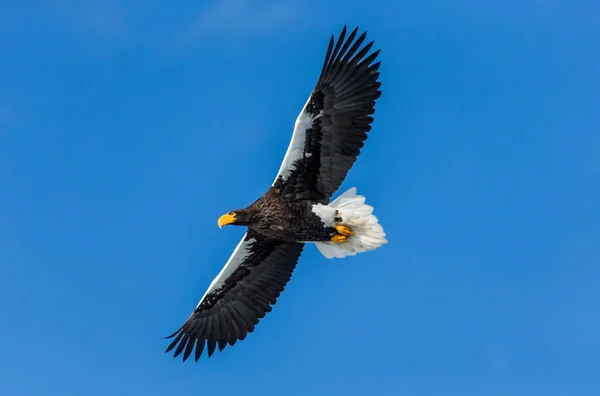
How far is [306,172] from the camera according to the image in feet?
48.5

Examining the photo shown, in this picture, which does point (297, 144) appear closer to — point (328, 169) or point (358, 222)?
point (328, 169)

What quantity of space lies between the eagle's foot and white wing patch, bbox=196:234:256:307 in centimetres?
149

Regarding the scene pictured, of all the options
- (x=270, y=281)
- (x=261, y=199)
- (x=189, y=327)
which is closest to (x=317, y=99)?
(x=261, y=199)

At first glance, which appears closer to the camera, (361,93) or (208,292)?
(361,93)

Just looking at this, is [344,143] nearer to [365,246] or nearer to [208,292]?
[365,246]

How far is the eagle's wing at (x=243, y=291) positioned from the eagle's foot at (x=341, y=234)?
3.76ft

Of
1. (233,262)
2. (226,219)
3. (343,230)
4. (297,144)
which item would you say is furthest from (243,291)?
(297,144)

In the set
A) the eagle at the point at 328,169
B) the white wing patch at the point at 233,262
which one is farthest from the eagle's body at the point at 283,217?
the white wing patch at the point at 233,262

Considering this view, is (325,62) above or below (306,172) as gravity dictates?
above

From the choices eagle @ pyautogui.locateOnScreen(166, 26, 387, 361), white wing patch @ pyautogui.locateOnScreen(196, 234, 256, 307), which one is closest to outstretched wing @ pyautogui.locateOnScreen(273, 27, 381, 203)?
eagle @ pyautogui.locateOnScreen(166, 26, 387, 361)

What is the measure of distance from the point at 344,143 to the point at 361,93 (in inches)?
30.5

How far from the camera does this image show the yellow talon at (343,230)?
48.6 feet

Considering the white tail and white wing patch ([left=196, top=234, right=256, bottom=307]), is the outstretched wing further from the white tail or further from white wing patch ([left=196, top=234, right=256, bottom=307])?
white wing patch ([left=196, top=234, right=256, bottom=307])

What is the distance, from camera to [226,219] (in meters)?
14.7
